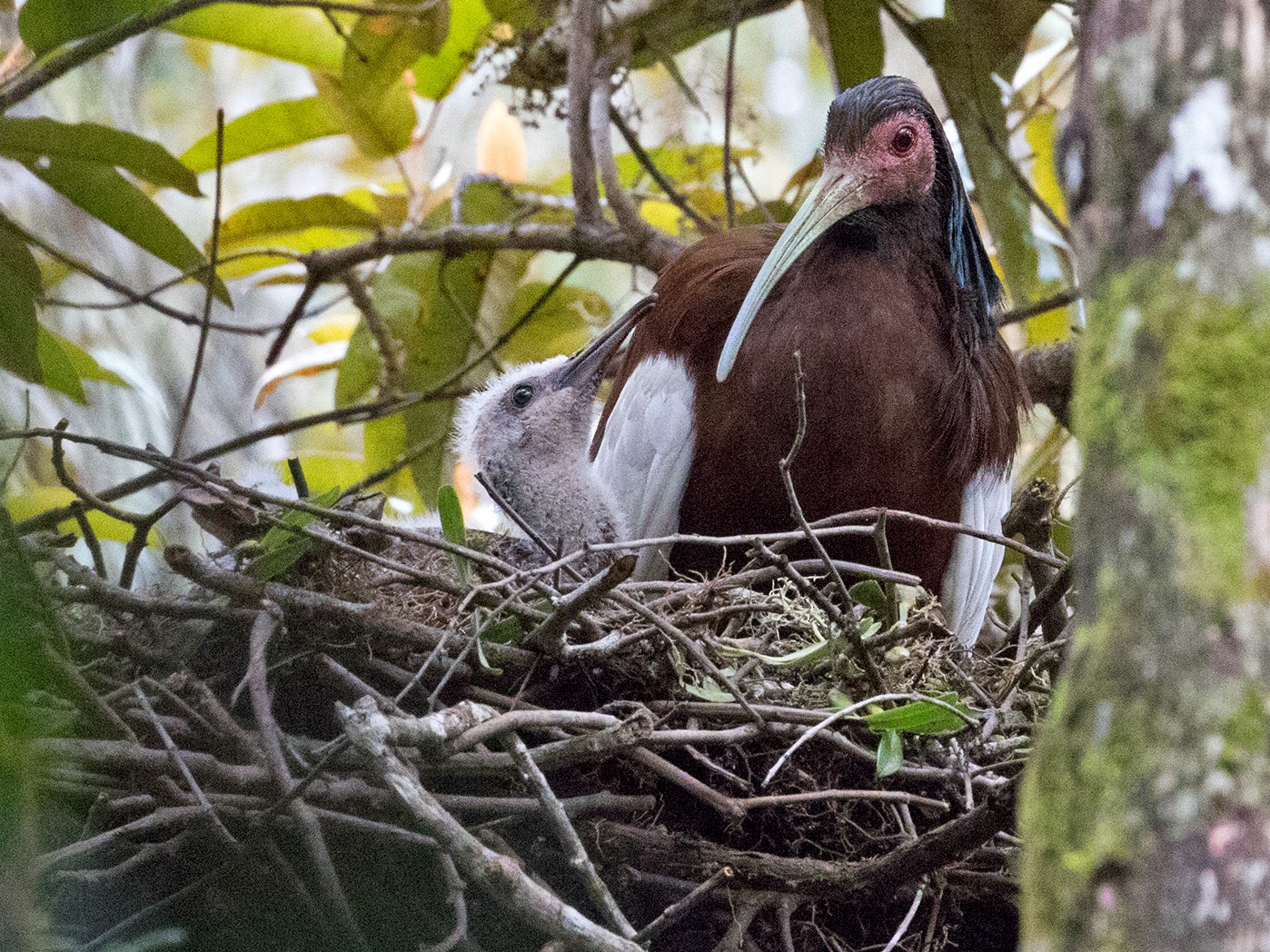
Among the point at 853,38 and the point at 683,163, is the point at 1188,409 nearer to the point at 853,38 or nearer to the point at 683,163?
the point at 853,38

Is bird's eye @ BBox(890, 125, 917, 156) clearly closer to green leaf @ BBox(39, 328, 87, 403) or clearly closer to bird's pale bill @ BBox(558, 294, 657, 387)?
bird's pale bill @ BBox(558, 294, 657, 387)

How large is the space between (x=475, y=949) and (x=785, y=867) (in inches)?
17.2

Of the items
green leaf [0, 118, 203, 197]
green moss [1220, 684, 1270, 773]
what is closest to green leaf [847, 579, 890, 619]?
green moss [1220, 684, 1270, 773]

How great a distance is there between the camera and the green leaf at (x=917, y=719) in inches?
69.2

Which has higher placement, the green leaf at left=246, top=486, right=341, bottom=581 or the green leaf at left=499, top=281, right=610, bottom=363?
the green leaf at left=499, top=281, right=610, bottom=363

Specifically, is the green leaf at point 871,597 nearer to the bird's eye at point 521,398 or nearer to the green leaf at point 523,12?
the bird's eye at point 521,398

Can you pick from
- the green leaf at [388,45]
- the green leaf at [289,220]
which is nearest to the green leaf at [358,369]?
the green leaf at [289,220]

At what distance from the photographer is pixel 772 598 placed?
2150 mm

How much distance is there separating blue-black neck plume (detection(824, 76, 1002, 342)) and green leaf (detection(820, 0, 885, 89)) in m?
0.56

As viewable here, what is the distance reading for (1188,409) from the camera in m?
0.85

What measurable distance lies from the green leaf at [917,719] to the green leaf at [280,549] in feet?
2.76

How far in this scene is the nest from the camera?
1.62 metres

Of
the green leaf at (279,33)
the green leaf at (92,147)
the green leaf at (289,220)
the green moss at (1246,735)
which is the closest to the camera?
the green moss at (1246,735)

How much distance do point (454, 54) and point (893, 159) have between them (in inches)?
65.7
